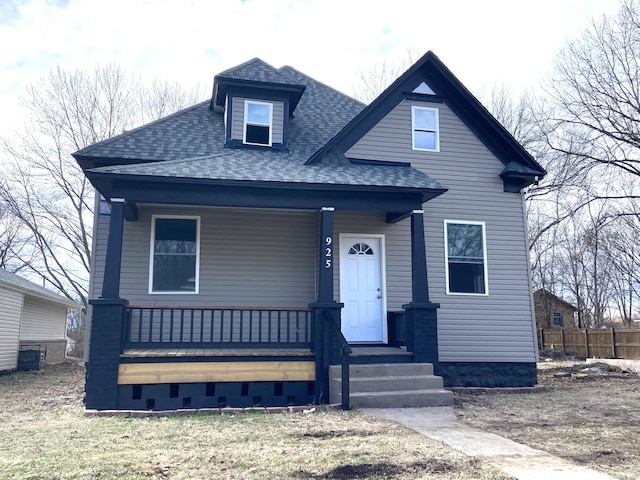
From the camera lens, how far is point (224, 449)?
5.18m

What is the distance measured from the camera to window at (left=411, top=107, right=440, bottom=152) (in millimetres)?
11391

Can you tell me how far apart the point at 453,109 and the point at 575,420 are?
267 inches

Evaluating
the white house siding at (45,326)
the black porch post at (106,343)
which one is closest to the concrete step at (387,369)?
the black porch post at (106,343)

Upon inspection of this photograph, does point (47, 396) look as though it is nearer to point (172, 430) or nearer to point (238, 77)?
point (172, 430)

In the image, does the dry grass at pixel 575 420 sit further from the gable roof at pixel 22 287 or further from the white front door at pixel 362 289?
the gable roof at pixel 22 287

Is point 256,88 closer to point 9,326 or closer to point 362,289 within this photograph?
point 362,289

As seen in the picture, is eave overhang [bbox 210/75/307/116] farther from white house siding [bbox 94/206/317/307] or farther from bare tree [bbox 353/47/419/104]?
bare tree [bbox 353/47/419/104]

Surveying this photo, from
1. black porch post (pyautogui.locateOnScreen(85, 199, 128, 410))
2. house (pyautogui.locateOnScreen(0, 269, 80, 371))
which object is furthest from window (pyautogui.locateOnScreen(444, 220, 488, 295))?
house (pyautogui.locateOnScreen(0, 269, 80, 371))

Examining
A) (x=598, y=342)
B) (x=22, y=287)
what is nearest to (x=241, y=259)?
(x=22, y=287)

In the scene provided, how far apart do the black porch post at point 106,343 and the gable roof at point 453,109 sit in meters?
5.26

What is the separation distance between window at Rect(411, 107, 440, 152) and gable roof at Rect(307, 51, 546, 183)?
305 millimetres

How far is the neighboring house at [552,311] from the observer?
30.0 meters

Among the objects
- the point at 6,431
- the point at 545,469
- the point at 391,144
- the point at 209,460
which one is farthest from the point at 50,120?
the point at 545,469

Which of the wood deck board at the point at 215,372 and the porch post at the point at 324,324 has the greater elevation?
the porch post at the point at 324,324
